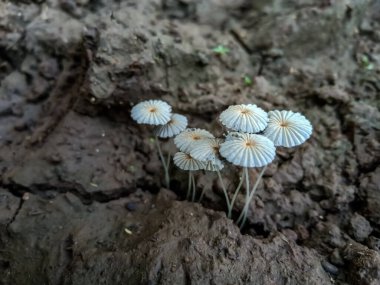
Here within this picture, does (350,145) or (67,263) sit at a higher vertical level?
(350,145)

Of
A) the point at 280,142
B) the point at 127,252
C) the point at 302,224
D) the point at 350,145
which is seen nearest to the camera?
the point at 280,142

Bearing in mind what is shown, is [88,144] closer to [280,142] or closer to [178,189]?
[178,189]

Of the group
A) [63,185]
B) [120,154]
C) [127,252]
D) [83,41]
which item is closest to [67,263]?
[127,252]

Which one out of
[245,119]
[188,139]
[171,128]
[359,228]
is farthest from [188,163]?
[359,228]

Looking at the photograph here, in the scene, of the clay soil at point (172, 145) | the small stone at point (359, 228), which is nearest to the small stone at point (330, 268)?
the clay soil at point (172, 145)

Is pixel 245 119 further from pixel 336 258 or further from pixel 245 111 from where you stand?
pixel 336 258

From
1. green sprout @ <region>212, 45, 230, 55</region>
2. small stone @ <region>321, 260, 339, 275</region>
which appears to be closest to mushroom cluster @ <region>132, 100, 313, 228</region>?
small stone @ <region>321, 260, 339, 275</region>
